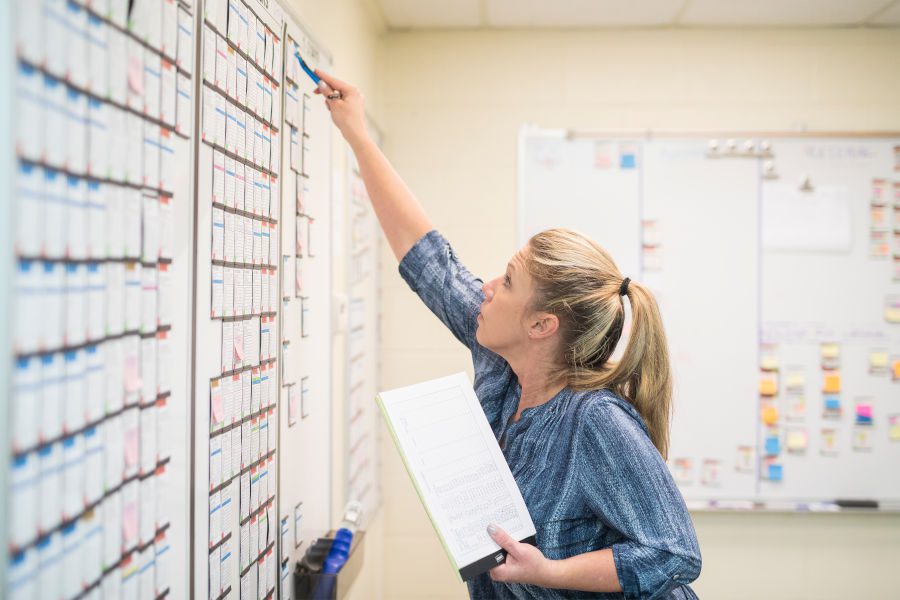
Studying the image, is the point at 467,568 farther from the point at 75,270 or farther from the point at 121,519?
the point at 75,270

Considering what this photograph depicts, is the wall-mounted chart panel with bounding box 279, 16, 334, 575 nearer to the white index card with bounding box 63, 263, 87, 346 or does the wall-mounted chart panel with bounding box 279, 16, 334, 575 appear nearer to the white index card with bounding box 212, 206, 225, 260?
the white index card with bounding box 212, 206, 225, 260

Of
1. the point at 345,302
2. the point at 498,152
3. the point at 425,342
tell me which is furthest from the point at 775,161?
the point at 345,302

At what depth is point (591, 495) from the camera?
114cm

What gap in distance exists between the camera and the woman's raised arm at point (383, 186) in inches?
56.5

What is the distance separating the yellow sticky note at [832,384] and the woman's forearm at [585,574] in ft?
6.21

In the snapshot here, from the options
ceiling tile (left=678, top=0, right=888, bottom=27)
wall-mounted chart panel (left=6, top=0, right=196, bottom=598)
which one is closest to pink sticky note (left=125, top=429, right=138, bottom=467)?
wall-mounted chart panel (left=6, top=0, right=196, bottom=598)

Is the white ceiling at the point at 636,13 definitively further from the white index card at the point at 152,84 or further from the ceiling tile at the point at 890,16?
the white index card at the point at 152,84

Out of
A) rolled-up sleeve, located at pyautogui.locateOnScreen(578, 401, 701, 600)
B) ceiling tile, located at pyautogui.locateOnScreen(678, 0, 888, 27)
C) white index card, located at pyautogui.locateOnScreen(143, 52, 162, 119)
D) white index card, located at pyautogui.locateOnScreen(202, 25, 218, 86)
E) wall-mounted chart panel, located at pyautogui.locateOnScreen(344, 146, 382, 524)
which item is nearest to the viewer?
white index card, located at pyautogui.locateOnScreen(143, 52, 162, 119)

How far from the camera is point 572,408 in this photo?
121cm

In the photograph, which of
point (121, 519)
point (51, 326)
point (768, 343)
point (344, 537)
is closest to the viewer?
point (51, 326)

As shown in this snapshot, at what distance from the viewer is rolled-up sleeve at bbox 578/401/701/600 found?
1078 millimetres

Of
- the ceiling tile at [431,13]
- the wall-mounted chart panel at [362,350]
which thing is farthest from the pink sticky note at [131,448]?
the ceiling tile at [431,13]

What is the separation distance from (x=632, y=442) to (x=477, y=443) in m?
0.26

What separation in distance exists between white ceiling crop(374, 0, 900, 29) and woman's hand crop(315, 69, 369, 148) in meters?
1.15
